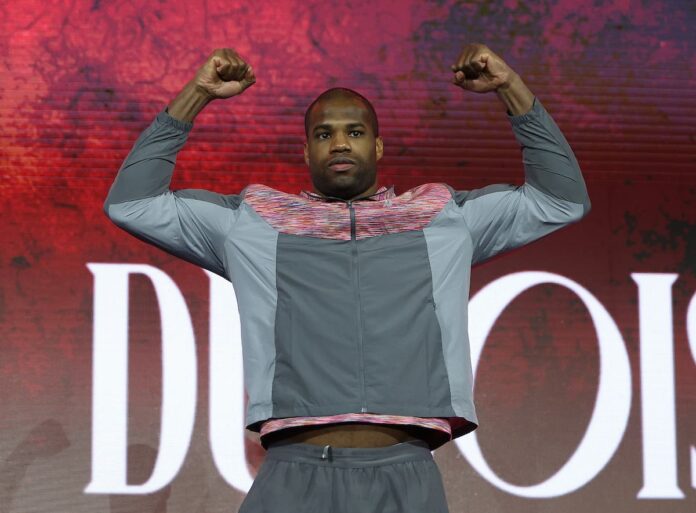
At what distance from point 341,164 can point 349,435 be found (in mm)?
517

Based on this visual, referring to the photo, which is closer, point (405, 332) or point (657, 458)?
point (405, 332)

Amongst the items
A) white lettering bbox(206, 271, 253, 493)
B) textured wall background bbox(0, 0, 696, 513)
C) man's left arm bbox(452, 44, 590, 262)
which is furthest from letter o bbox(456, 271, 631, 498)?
man's left arm bbox(452, 44, 590, 262)

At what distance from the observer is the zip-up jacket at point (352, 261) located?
200 centimetres

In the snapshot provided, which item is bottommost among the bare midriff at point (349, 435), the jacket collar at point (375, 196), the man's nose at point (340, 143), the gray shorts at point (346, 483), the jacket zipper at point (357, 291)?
the gray shorts at point (346, 483)

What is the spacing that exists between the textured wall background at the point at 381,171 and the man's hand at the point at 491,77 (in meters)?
1.12

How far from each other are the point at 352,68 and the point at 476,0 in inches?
16.5

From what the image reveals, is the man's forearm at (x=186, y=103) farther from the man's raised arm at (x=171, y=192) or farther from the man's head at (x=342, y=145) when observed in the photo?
the man's head at (x=342, y=145)

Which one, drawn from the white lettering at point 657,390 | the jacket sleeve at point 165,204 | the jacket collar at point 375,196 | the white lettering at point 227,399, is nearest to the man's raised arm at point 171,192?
the jacket sleeve at point 165,204

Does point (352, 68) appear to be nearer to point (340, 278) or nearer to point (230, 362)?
point (230, 362)

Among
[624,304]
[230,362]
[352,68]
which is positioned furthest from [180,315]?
[624,304]

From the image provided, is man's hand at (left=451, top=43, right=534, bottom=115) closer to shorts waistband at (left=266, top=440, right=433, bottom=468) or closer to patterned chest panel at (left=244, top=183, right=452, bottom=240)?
patterned chest panel at (left=244, top=183, right=452, bottom=240)

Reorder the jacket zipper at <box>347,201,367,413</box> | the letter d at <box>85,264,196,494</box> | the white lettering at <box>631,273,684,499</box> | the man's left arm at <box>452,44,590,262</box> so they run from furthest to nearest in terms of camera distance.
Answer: the white lettering at <box>631,273,684,499</box>, the letter d at <box>85,264,196,494</box>, the man's left arm at <box>452,44,590,262</box>, the jacket zipper at <box>347,201,367,413</box>

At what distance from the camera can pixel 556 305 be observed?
321 centimetres

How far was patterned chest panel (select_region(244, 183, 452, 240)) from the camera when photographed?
6.89 feet
